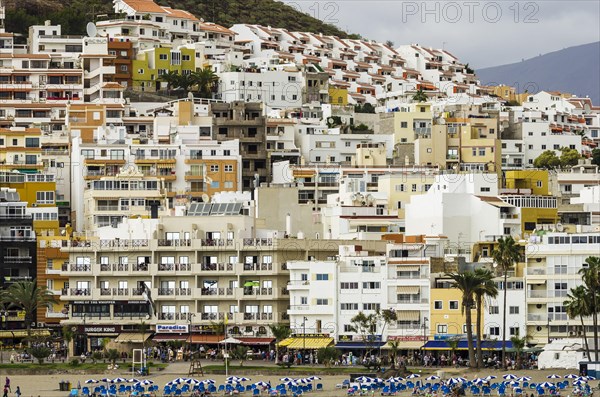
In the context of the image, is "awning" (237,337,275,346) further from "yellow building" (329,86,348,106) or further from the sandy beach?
"yellow building" (329,86,348,106)

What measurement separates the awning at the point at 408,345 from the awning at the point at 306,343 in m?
3.60

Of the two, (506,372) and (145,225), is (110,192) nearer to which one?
(145,225)

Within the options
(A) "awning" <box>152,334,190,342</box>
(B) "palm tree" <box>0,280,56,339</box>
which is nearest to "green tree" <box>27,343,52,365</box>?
(B) "palm tree" <box>0,280,56,339</box>

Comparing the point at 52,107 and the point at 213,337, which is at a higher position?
the point at 52,107

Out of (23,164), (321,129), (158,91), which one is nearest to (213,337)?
(23,164)

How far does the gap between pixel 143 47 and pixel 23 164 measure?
35.5 m

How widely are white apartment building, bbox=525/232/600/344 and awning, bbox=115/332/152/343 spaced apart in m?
22.9

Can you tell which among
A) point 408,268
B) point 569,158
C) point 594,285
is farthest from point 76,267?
point 569,158

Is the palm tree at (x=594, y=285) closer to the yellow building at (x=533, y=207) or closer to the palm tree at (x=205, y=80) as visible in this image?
the yellow building at (x=533, y=207)

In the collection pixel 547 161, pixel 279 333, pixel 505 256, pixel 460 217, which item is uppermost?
pixel 547 161

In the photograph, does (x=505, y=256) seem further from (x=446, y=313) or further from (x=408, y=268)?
(x=408, y=268)

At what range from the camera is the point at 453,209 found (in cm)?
12031

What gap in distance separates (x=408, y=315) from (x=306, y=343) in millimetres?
6161

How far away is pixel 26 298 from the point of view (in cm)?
11106
